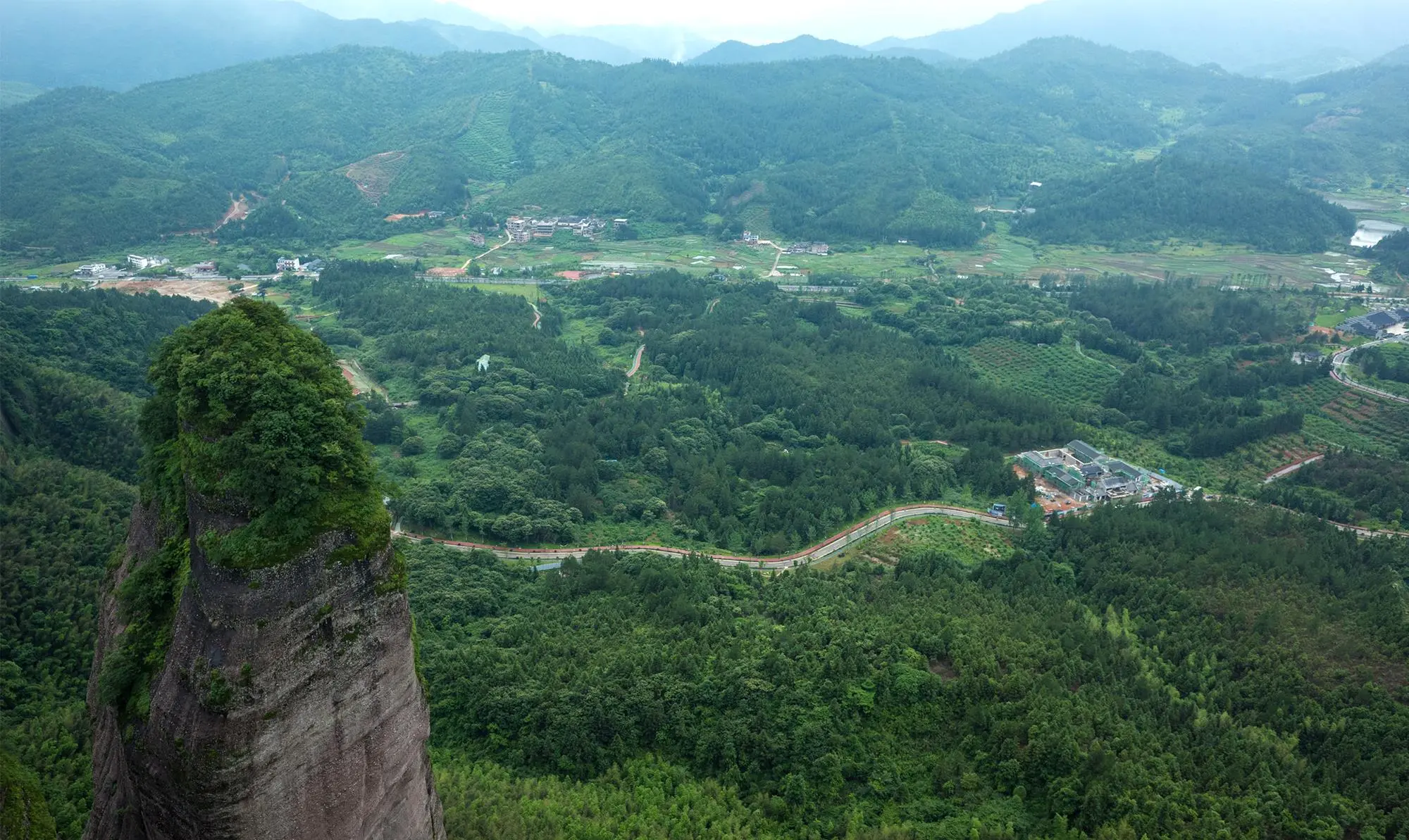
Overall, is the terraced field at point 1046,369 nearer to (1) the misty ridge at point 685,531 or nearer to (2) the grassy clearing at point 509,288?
(1) the misty ridge at point 685,531

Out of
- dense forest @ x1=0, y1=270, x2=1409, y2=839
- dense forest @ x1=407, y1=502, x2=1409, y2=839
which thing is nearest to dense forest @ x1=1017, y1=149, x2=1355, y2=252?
dense forest @ x1=0, y1=270, x2=1409, y2=839

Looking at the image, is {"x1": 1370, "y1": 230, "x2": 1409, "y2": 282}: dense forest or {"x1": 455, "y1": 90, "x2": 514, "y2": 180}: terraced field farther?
{"x1": 455, "y1": 90, "x2": 514, "y2": 180}: terraced field

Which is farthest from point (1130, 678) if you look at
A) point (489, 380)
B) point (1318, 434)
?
point (489, 380)

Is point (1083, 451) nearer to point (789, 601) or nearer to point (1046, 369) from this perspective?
point (1046, 369)

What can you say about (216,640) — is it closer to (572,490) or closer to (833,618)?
(833,618)

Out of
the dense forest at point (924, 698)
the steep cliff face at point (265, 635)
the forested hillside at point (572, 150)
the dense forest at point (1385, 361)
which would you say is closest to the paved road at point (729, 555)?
the dense forest at point (924, 698)

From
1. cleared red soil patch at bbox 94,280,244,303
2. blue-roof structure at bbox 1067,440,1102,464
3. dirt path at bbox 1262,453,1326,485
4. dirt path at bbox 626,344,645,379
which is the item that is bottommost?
dirt path at bbox 1262,453,1326,485

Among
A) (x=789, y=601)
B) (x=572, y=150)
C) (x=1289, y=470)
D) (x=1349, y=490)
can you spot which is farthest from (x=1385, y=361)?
(x=572, y=150)

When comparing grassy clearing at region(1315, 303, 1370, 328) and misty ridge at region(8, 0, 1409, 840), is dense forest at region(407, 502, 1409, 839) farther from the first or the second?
grassy clearing at region(1315, 303, 1370, 328)
